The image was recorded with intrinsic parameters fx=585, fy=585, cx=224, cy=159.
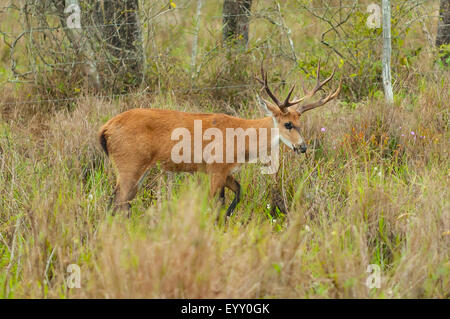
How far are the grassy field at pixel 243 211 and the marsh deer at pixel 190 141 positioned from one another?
18 centimetres

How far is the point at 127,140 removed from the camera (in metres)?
5.43

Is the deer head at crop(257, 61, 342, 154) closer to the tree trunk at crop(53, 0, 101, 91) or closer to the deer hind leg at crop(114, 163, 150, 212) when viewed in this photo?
the deer hind leg at crop(114, 163, 150, 212)

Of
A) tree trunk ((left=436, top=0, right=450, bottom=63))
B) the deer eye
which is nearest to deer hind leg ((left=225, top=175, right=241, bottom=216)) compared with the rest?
the deer eye

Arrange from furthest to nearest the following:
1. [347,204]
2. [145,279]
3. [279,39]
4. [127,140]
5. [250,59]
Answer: [279,39] < [250,59] < [127,140] < [347,204] < [145,279]

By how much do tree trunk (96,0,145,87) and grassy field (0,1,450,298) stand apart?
13.5 inches

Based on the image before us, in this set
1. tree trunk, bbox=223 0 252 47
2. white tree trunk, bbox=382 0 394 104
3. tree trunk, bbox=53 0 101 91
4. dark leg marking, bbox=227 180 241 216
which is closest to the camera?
dark leg marking, bbox=227 180 241 216

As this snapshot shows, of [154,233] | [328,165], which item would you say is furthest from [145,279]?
[328,165]

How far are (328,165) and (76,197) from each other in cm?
241

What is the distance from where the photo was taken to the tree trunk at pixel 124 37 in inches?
319

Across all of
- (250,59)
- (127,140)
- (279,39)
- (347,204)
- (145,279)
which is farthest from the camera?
(279,39)

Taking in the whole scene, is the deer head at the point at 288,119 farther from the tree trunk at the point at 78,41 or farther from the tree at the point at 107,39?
the tree trunk at the point at 78,41

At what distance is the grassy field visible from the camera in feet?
10.8

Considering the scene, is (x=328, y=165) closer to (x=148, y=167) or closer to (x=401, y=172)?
(x=401, y=172)

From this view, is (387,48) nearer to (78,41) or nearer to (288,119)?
(288,119)
